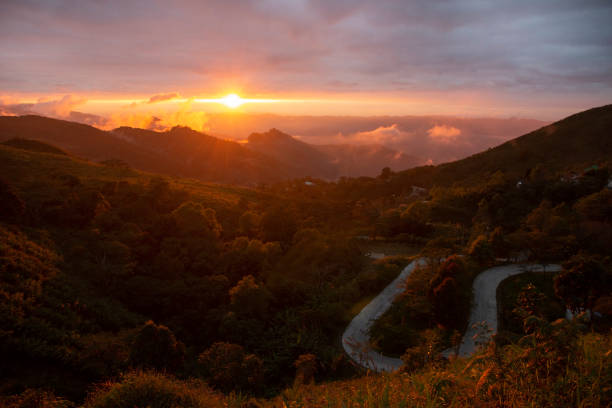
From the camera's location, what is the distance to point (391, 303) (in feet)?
64.6

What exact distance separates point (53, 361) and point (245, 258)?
12.1 m

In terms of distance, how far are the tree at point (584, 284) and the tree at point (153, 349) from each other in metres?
17.3

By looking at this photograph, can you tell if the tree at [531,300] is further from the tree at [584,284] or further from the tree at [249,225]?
the tree at [249,225]

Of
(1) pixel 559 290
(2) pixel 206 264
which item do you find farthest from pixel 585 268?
(2) pixel 206 264

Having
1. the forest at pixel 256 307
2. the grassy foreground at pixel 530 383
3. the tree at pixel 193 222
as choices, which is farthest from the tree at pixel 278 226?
the grassy foreground at pixel 530 383

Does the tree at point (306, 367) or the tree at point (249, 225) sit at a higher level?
the tree at point (249, 225)

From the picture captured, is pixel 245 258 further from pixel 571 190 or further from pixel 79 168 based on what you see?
pixel 571 190

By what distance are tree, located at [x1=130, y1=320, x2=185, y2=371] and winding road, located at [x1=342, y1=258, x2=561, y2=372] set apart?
7.43m

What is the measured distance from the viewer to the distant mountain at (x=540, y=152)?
7219 cm

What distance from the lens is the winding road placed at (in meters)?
14.8

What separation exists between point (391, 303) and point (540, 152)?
7636 cm

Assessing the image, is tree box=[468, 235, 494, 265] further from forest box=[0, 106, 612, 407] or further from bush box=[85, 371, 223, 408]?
bush box=[85, 371, 223, 408]

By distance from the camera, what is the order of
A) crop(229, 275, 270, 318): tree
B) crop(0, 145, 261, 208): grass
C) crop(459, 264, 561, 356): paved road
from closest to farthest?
1. crop(459, 264, 561, 356): paved road
2. crop(229, 275, 270, 318): tree
3. crop(0, 145, 261, 208): grass

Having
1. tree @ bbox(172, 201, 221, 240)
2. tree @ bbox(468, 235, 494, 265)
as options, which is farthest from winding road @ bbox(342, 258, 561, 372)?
tree @ bbox(172, 201, 221, 240)
